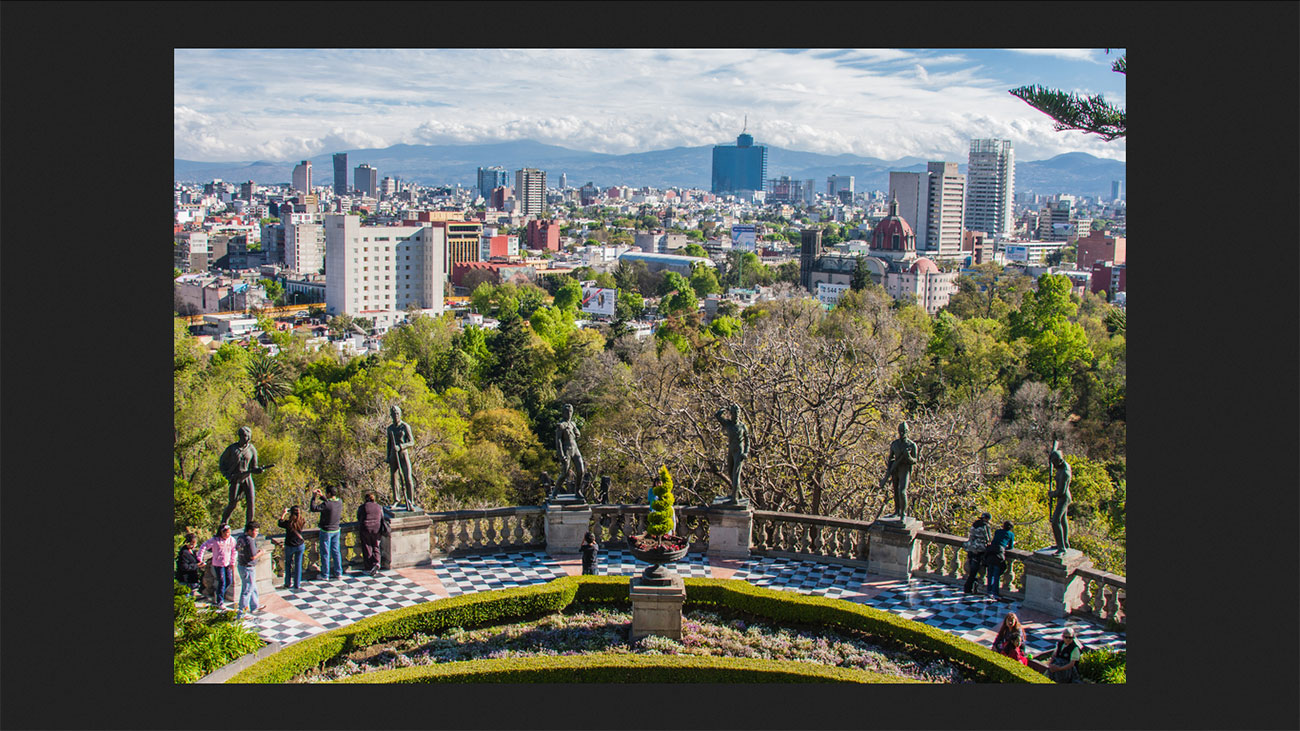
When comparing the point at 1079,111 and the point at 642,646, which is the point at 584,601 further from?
the point at 1079,111

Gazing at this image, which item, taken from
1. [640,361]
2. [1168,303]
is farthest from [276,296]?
[1168,303]

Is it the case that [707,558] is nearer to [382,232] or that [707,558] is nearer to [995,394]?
[995,394]

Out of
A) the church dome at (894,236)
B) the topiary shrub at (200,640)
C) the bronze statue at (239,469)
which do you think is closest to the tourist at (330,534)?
the bronze statue at (239,469)

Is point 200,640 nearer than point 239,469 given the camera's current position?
Yes

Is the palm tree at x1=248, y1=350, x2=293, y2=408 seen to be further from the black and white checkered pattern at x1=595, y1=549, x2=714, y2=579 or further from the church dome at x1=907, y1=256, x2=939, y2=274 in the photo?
the church dome at x1=907, y1=256, x2=939, y2=274

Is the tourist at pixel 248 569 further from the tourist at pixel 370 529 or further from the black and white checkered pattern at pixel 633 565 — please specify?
the black and white checkered pattern at pixel 633 565

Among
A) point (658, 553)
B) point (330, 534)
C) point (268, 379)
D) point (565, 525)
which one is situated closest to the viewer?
point (658, 553)

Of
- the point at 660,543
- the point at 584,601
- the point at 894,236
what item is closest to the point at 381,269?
the point at 894,236
